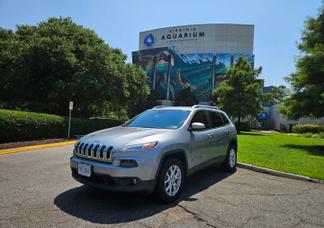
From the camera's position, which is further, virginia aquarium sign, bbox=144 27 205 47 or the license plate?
virginia aquarium sign, bbox=144 27 205 47

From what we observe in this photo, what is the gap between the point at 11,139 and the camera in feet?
46.9

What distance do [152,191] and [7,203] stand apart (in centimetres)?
240

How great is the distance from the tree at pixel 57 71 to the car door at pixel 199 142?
51.1ft

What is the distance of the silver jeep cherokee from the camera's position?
4812 millimetres

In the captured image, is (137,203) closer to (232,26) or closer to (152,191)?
(152,191)

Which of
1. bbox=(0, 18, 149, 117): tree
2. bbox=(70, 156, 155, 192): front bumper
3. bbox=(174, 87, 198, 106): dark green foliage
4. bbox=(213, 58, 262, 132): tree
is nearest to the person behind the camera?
bbox=(70, 156, 155, 192): front bumper

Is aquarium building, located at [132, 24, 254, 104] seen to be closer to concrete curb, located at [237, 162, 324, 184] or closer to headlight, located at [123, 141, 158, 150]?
concrete curb, located at [237, 162, 324, 184]

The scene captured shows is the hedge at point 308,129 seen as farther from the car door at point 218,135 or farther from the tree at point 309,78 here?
the car door at point 218,135

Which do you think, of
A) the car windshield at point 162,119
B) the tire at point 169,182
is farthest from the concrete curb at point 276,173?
the tire at point 169,182

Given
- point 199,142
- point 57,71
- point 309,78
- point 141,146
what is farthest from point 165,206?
point 57,71

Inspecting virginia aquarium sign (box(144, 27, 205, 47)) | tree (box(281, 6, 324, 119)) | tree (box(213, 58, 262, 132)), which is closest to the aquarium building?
virginia aquarium sign (box(144, 27, 205, 47))

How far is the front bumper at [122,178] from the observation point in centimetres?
475

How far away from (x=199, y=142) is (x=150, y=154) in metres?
1.64

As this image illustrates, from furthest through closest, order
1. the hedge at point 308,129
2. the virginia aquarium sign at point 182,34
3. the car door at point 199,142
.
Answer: the virginia aquarium sign at point 182,34 < the hedge at point 308,129 < the car door at point 199,142
